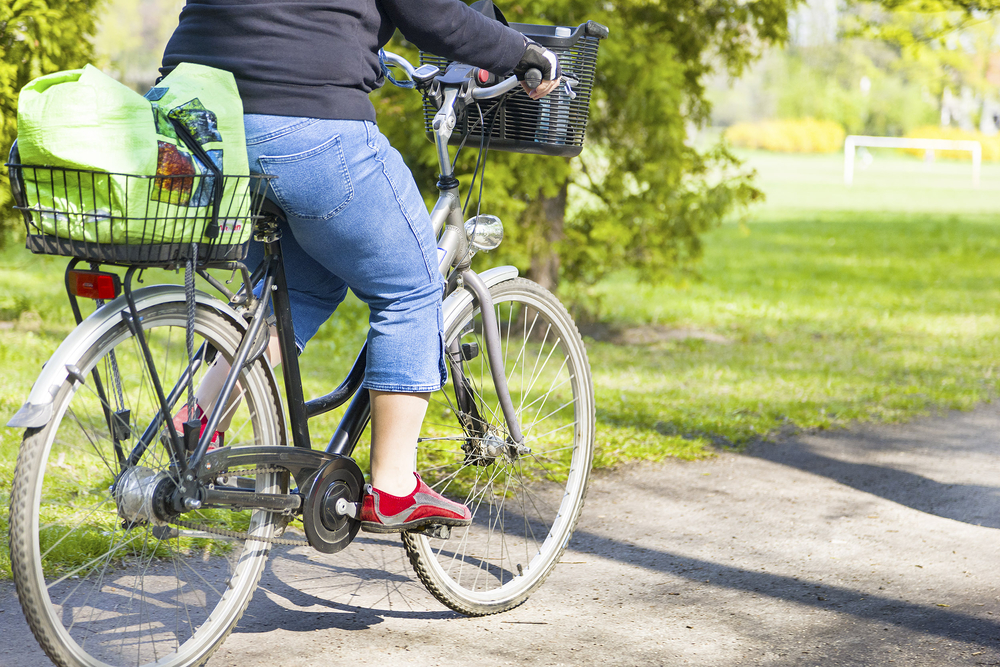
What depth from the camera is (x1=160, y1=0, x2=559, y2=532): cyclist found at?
2.36 metres

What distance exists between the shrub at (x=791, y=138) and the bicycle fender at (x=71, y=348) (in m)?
57.3

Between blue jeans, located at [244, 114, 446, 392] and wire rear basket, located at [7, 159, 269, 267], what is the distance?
15 centimetres

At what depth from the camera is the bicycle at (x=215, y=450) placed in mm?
2248

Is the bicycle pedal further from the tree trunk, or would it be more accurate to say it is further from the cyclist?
the tree trunk

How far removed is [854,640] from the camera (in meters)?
3.01

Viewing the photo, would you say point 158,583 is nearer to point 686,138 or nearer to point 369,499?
point 369,499

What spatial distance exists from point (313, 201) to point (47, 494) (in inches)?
66.8

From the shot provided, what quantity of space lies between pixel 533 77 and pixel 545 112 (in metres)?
0.22

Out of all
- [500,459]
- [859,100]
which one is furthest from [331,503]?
[859,100]

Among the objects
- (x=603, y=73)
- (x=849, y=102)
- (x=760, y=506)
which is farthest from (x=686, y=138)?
(x=849, y=102)

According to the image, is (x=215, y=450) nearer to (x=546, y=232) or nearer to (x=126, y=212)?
(x=126, y=212)

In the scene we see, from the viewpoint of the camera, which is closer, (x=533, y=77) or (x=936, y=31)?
(x=533, y=77)

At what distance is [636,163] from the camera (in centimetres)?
794

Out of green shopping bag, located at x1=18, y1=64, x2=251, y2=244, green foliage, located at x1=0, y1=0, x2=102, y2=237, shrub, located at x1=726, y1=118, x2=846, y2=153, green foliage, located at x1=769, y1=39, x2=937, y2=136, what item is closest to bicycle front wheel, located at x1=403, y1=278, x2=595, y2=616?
green shopping bag, located at x1=18, y1=64, x2=251, y2=244
